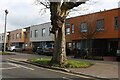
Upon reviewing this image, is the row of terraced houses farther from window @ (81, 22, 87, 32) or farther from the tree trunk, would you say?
the tree trunk

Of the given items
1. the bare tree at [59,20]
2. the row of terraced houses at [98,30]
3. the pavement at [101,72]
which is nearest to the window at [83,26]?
the row of terraced houses at [98,30]

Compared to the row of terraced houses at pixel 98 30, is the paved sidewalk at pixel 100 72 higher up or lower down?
lower down

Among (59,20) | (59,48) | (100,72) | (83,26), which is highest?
(83,26)

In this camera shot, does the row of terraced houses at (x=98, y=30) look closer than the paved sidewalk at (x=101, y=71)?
No

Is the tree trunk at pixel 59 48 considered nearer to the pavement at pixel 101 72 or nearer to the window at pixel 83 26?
the pavement at pixel 101 72

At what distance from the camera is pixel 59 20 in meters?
20.5

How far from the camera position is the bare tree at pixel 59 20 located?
20.4 metres

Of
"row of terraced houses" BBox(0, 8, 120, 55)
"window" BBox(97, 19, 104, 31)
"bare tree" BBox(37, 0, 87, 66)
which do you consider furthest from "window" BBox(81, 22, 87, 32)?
"bare tree" BBox(37, 0, 87, 66)

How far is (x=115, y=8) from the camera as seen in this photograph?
116 ft

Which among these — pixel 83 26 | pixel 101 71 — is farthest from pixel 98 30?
pixel 101 71

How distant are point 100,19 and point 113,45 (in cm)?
406

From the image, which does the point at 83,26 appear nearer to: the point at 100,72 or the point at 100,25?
the point at 100,25

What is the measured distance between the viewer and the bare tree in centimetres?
2042

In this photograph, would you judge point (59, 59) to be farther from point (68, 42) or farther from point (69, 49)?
point (68, 42)
